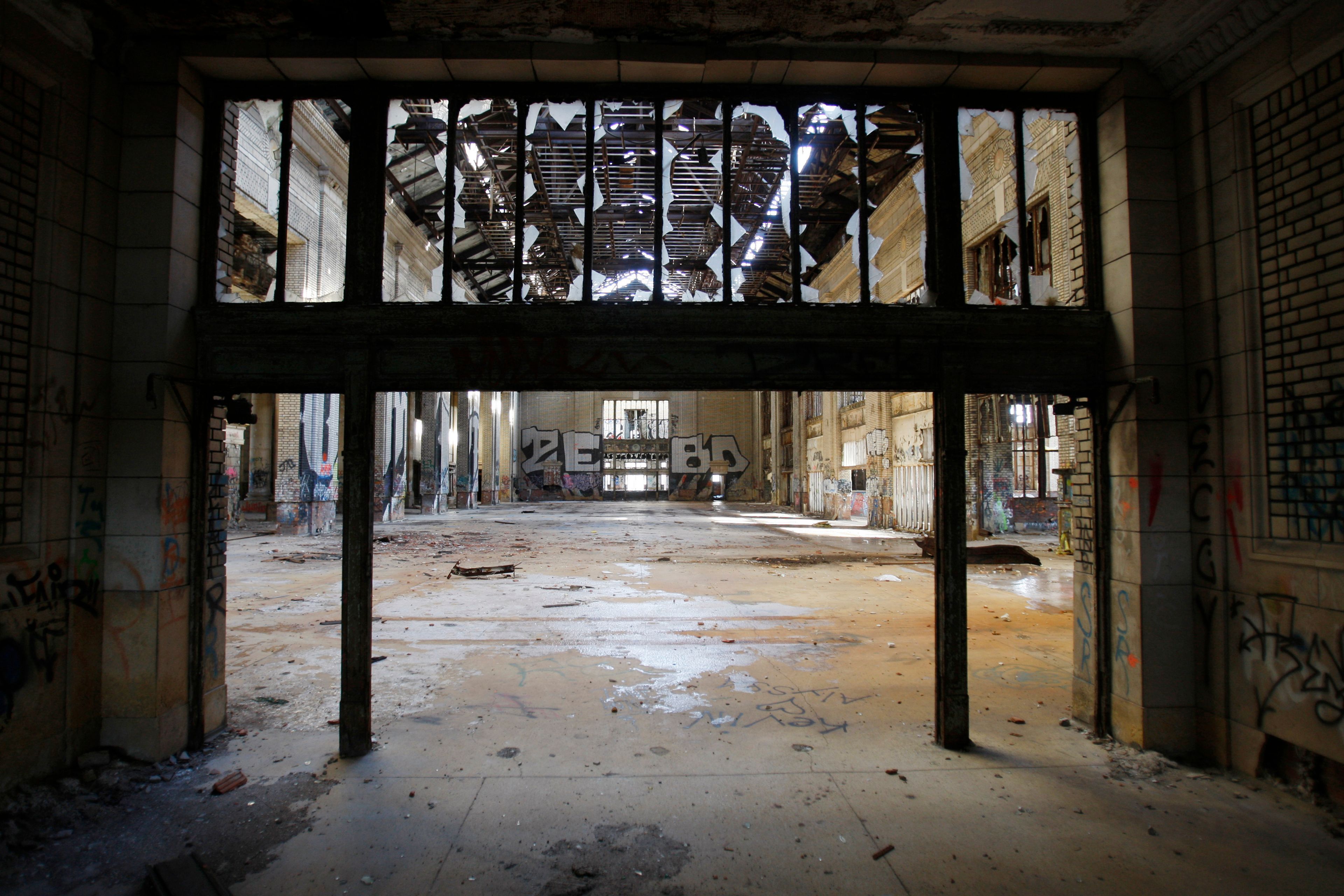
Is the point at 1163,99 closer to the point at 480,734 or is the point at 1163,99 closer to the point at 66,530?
the point at 480,734

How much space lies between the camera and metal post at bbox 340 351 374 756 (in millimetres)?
3473

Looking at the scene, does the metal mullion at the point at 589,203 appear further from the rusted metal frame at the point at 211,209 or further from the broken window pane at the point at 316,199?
the broken window pane at the point at 316,199

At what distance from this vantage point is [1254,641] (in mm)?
3246

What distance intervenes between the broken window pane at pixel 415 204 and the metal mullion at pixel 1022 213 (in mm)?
11806

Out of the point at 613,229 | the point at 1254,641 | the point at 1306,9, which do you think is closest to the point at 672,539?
the point at 613,229

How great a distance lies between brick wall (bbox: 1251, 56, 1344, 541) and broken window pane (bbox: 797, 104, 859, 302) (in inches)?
116

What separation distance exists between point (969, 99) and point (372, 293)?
3.87 meters

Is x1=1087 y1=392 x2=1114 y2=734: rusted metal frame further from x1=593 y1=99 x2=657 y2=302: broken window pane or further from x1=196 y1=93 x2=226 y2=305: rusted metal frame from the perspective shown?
x1=196 y1=93 x2=226 y2=305: rusted metal frame

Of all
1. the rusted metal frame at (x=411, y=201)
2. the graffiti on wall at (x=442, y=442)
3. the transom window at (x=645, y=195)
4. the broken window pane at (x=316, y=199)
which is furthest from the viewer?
the graffiti on wall at (x=442, y=442)

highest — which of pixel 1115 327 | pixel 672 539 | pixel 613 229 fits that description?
pixel 613 229

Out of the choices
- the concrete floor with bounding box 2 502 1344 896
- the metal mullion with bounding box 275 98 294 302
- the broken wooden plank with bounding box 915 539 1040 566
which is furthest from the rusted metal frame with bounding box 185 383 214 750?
the broken wooden plank with bounding box 915 539 1040 566

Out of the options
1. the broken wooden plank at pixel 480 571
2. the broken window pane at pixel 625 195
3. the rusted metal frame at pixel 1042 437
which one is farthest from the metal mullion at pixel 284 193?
the rusted metal frame at pixel 1042 437

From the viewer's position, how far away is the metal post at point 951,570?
358 cm

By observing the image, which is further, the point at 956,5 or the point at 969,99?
the point at 969,99
